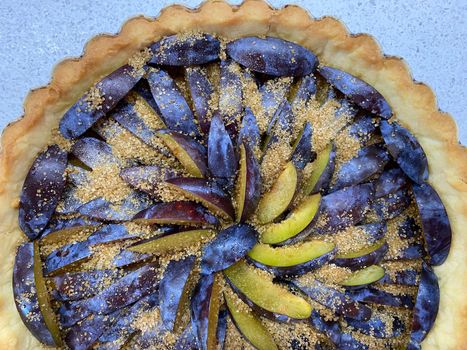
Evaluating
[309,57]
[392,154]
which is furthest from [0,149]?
[392,154]

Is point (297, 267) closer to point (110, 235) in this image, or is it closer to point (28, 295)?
point (110, 235)

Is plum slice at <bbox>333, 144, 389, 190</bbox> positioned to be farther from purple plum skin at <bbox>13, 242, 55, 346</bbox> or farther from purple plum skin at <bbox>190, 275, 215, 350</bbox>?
purple plum skin at <bbox>13, 242, 55, 346</bbox>

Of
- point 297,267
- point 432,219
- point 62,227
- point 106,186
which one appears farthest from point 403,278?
point 62,227

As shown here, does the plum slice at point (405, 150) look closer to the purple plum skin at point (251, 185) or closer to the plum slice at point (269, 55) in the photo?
the plum slice at point (269, 55)

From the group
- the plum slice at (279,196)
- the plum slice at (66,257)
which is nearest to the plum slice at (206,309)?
the plum slice at (279,196)

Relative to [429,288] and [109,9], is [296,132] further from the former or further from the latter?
[109,9]

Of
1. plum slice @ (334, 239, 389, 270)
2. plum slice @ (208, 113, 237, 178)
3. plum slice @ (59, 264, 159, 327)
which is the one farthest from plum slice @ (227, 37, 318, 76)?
plum slice @ (59, 264, 159, 327)
